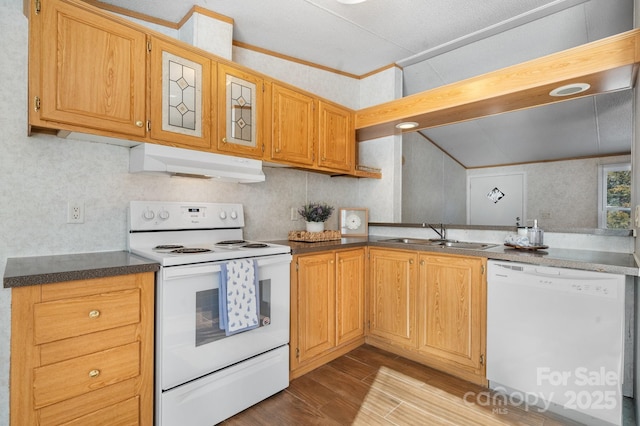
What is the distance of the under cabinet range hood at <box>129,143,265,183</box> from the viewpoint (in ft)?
5.91

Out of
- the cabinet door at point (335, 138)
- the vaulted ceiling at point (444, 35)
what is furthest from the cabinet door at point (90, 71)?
the cabinet door at point (335, 138)

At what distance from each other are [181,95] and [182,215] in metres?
0.81

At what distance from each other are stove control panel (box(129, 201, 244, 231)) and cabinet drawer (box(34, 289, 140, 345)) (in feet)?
2.12

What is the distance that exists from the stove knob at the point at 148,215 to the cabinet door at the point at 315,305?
1.04 m

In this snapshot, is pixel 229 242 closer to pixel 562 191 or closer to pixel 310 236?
pixel 310 236

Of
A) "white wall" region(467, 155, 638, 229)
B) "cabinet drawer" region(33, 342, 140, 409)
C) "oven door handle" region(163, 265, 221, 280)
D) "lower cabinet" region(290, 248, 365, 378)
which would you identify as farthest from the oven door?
"white wall" region(467, 155, 638, 229)

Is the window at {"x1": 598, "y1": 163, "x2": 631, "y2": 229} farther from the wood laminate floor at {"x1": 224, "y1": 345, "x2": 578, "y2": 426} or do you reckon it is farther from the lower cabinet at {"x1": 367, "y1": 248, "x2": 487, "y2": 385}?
the wood laminate floor at {"x1": 224, "y1": 345, "x2": 578, "y2": 426}

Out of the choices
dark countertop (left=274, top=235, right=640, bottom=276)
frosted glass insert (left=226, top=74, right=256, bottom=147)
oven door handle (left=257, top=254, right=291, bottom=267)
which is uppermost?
frosted glass insert (left=226, top=74, right=256, bottom=147)

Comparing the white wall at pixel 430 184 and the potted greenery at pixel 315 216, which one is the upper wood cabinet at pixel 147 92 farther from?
the white wall at pixel 430 184

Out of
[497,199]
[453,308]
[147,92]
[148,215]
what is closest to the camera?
[147,92]

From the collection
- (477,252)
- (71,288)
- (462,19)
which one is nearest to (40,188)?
(71,288)

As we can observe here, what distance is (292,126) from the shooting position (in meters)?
2.53

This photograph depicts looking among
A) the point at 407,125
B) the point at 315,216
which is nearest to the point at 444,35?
the point at 407,125

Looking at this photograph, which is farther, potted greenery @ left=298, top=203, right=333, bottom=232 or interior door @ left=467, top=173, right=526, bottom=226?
interior door @ left=467, top=173, right=526, bottom=226
